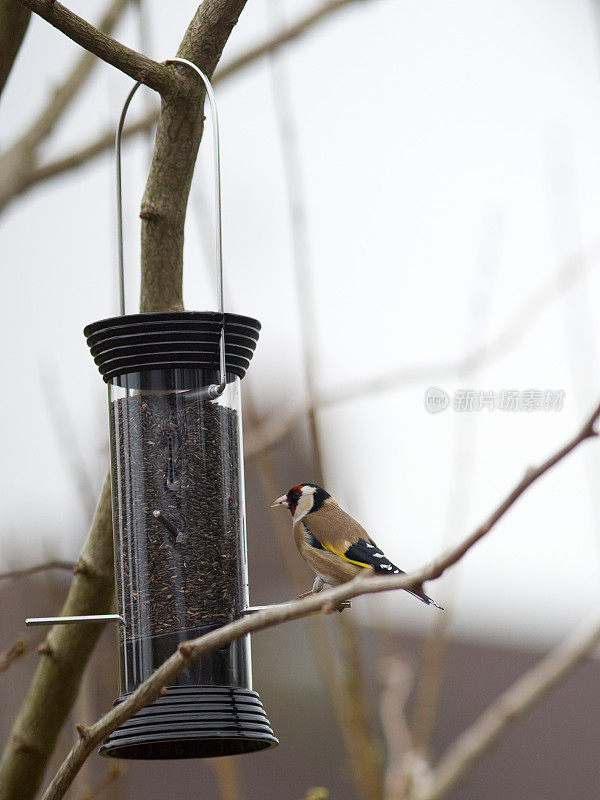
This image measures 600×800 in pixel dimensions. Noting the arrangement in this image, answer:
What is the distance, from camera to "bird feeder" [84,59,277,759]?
2.38 metres

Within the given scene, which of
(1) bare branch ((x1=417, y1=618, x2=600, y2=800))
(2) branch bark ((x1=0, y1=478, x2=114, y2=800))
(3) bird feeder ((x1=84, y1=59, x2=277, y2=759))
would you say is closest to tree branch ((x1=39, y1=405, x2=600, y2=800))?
(3) bird feeder ((x1=84, y1=59, x2=277, y2=759))

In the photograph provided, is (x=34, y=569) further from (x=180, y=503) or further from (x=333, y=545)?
(x=333, y=545)

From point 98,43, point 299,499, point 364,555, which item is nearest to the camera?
point 98,43

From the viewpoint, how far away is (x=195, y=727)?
2.24m

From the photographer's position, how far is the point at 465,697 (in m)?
8.56

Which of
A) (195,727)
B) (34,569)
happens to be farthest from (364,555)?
(34,569)

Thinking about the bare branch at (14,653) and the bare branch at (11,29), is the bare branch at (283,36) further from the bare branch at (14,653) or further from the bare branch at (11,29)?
the bare branch at (14,653)

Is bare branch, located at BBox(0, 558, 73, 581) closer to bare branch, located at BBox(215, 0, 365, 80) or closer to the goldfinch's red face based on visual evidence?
the goldfinch's red face

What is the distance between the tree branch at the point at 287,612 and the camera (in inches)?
47.4

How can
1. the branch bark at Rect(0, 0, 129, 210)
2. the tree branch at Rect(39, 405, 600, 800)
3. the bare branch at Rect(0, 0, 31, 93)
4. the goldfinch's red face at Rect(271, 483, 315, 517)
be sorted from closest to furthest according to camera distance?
the tree branch at Rect(39, 405, 600, 800), the bare branch at Rect(0, 0, 31, 93), the goldfinch's red face at Rect(271, 483, 315, 517), the branch bark at Rect(0, 0, 129, 210)

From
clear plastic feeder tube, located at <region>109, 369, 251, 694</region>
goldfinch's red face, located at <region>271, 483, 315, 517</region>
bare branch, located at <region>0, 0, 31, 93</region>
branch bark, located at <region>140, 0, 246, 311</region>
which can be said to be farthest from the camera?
goldfinch's red face, located at <region>271, 483, 315, 517</region>

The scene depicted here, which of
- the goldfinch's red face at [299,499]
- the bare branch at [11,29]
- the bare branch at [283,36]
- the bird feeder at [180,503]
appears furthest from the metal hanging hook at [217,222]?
the bare branch at [283,36]

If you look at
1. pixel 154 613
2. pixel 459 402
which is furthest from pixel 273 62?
pixel 154 613

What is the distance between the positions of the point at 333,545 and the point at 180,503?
0.46 metres
